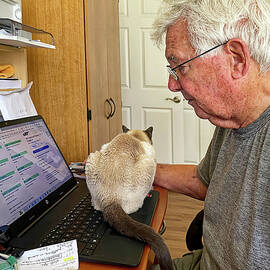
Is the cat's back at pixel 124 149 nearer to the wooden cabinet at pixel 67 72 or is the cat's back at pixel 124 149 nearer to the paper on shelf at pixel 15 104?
the paper on shelf at pixel 15 104

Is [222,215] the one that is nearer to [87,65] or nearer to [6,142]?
[6,142]

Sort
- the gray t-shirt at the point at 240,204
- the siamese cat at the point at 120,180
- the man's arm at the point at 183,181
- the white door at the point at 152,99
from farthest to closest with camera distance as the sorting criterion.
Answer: the white door at the point at 152,99, the man's arm at the point at 183,181, the siamese cat at the point at 120,180, the gray t-shirt at the point at 240,204

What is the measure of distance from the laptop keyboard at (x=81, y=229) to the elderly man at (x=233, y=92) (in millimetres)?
334

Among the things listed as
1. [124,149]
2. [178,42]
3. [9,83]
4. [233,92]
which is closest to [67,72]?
[9,83]

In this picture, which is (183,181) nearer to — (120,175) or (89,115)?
(120,175)

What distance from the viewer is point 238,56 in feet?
2.43

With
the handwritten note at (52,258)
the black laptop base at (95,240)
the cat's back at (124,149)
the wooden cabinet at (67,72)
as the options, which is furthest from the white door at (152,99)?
the handwritten note at (52,258)

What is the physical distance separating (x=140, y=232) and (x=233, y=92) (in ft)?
1.36

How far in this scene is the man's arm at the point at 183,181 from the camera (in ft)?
3.84

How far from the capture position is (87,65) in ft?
5.25

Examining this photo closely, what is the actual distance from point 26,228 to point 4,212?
9 cm

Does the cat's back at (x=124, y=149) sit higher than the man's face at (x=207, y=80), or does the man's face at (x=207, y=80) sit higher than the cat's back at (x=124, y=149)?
the man's face at (x=207, y=80)

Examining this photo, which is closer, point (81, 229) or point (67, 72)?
point (81, 229)

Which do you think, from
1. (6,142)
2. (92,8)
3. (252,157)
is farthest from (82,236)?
(92,8)
